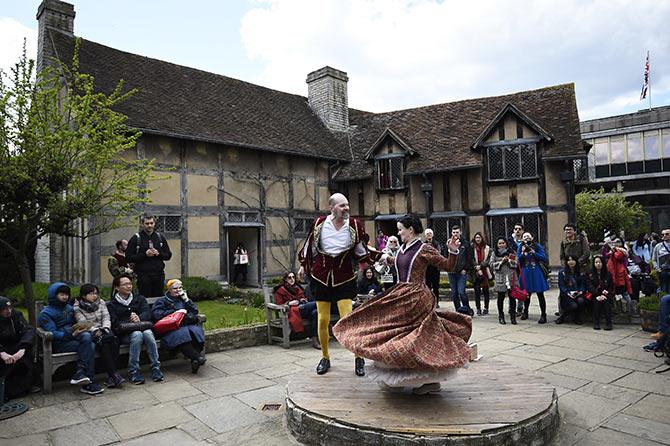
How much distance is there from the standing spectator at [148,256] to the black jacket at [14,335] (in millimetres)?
2513

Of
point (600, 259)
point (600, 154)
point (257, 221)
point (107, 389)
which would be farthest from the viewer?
point (600, 154)

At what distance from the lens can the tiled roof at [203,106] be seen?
15062 mm

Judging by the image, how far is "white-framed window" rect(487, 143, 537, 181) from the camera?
1719 centimetres

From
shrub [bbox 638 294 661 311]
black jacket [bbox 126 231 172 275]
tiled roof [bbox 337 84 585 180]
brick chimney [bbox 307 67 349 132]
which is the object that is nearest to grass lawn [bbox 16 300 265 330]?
black jacket [bbox 126 231 172 275]

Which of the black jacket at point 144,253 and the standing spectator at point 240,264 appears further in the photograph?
the standing spectator at point 240,264

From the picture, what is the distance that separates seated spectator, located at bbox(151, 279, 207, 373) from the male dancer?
1901 millimetres


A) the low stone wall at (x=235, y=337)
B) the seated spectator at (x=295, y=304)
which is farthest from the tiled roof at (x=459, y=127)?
the low stone wall at (x=235, y=337)

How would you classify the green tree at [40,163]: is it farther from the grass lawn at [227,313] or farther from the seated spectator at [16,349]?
the grass lawn at [227,313]

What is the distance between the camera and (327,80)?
22.1 metres

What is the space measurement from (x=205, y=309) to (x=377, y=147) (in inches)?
407

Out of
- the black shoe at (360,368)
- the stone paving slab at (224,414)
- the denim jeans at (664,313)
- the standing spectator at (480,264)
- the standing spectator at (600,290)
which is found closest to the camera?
the stone paving slab at (224,414)

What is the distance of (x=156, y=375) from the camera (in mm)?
5949

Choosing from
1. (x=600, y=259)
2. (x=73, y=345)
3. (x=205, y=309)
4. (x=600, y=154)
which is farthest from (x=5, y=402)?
(x=600, y=154)

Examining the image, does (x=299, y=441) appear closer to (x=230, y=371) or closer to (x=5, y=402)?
(x=230, y=371)
